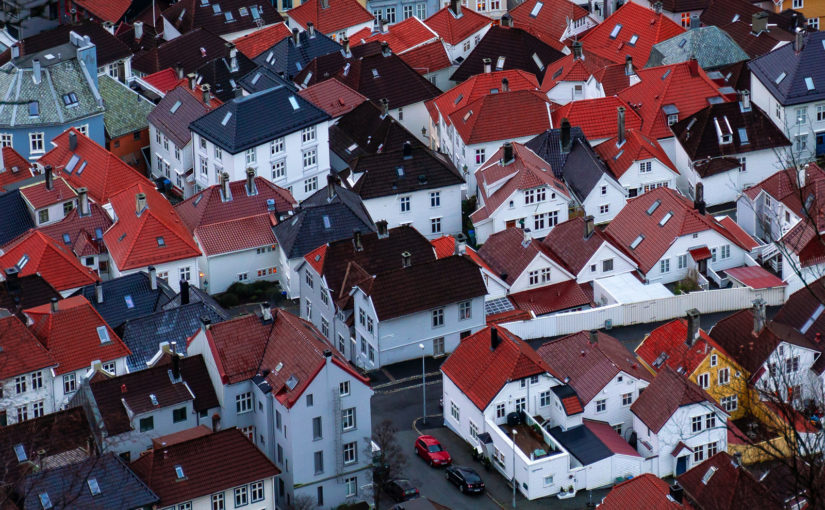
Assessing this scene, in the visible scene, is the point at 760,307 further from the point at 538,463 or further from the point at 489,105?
the point at 489,105

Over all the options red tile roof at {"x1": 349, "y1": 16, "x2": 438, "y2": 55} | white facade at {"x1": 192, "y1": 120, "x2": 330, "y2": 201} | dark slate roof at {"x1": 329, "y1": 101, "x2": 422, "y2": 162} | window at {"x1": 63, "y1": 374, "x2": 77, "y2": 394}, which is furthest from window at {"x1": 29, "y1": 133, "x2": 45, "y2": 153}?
window at {"x1": 63, "y1": 374, "x2": 77, "y2": 394}

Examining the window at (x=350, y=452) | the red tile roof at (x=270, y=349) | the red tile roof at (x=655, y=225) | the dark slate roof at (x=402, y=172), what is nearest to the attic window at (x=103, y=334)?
the red tile roof at (x=270, y=349)

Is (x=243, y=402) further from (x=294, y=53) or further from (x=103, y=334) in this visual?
(x=294, y=53)

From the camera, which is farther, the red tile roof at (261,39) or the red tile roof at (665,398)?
the red tile roof at (261,39)

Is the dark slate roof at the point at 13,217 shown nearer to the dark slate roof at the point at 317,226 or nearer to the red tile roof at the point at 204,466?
the dark slate roof at the point at 317,226

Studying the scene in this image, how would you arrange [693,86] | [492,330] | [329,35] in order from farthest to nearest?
[329,35]
[693,86]
[492,330]

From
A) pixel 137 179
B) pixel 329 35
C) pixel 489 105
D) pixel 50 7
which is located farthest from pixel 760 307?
pixel 50 7
